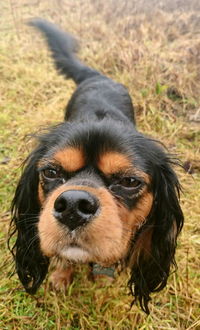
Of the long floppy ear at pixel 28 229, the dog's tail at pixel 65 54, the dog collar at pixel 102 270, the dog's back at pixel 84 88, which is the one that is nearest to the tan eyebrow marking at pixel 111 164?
the long floppy ear at pixel 28 229

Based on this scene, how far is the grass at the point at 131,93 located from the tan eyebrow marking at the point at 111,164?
1.25m

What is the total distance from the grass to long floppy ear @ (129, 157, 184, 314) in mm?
269

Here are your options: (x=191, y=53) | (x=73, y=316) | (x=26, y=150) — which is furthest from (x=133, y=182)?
(x=191, y=53)

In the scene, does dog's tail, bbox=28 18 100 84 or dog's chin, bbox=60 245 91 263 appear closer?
dog's chin, bbox=60 245 91 263

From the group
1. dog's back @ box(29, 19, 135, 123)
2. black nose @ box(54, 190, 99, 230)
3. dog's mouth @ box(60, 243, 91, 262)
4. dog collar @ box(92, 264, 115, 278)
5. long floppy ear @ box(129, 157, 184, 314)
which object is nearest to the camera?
black nose @ box(54, 190, 99, 230)

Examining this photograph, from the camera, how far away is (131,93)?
5328 mm

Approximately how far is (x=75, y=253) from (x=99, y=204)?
289 millimetres

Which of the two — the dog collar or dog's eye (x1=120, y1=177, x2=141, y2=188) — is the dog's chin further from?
the dog collar

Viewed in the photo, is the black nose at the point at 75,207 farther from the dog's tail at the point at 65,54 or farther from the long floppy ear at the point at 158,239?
the dog's tail at the point at 65,54

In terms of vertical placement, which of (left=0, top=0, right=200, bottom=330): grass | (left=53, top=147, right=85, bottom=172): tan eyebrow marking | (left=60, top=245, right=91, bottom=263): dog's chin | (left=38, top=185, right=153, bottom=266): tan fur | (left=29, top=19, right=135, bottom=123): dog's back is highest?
(left=53, top=147, right=85, bottom=172): tan eyebrow marking

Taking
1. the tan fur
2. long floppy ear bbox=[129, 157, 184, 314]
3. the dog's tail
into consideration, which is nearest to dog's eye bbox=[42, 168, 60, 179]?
the tan fur

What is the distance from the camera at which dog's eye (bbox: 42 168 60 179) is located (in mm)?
2123

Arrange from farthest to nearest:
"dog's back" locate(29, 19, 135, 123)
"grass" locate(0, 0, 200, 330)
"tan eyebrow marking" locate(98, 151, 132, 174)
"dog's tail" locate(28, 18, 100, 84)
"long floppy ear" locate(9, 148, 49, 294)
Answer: "dog's tail" locate(28, 18, 100, 84), "dog's back" locate(29, 19, 135, 123), "grass" locate(0, 0, 200, 330), "long floppy ear" locate(9, 148, 49, 294), "tan eyebrow marking" locate(98, 151, 132, 174)

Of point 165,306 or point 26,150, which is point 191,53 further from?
point 165,306
